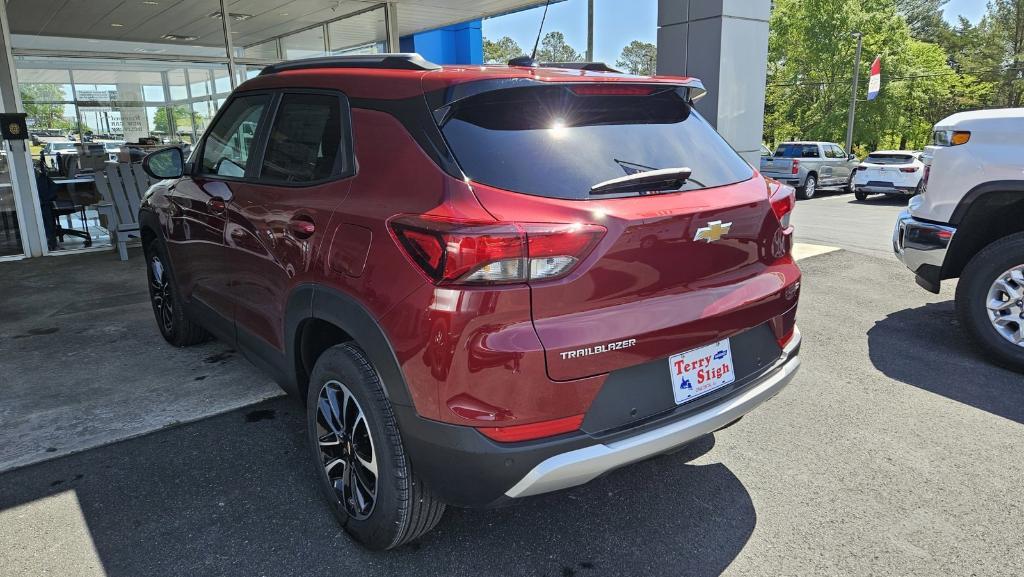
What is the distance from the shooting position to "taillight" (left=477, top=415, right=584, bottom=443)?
198 cm

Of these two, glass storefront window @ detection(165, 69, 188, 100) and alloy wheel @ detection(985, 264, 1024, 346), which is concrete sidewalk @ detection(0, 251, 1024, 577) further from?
glass storefront window @ detection(165, 69, 188, 100)

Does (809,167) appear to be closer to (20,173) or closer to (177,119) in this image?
(177,119)

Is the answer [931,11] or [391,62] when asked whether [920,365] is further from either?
[931,11]

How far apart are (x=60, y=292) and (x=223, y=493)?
5.17 meters

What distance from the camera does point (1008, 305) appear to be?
4.21m

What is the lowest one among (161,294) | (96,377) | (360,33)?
(96,377)

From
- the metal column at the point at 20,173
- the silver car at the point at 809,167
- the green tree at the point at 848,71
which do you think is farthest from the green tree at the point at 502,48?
the metal column at the point at 20,173

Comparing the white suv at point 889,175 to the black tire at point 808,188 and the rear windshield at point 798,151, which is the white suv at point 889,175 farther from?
the rear windshield at point 798,151

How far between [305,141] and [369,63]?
440 mm

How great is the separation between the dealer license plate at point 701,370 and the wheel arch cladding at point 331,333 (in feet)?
2.96

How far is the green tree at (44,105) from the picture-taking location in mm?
9141

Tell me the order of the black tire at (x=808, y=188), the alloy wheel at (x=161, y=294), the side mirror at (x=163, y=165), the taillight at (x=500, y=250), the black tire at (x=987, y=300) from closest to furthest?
1. the taillight at (x=500, y=250)
2. the side mirror at (x=163, y=165)
3. the black tire at (x=987, y=300)
4. the alloy wheel at (x=161, y=294)
5. the black tire at (x=808, y=188)

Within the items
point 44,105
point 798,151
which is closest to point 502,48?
point 798,151

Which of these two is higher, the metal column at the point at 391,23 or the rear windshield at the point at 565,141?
the metal column at the point at 391,23
